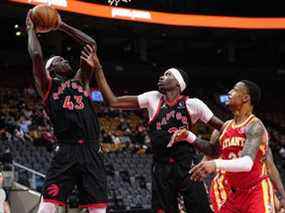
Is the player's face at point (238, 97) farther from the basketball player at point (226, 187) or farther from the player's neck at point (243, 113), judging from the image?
the basketball player at point (226, 187)

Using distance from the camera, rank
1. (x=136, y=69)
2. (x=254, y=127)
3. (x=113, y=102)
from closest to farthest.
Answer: (x=254, y=127), (x=113, y=102), (x=136, y=69)

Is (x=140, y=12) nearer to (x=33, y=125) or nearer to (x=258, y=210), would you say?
(x=33, y=125)

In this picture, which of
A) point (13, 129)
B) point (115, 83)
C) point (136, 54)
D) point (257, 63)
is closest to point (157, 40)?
point (136, 54)

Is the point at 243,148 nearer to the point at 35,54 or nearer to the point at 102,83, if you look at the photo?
the point at 102,83

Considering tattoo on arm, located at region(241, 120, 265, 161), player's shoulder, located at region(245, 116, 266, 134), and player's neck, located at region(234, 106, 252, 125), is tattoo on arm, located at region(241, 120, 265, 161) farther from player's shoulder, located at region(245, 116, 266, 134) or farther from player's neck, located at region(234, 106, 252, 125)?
player's neck, located at region(234, 106, 252, 125)

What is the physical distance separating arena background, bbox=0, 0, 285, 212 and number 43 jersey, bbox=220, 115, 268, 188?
8537mm

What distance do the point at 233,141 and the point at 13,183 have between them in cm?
809

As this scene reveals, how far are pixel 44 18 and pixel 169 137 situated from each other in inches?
64.8

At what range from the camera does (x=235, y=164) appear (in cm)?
414

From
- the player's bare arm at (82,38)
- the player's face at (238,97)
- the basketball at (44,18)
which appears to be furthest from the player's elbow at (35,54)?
the player's face at (238,97)

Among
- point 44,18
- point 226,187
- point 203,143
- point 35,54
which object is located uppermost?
point 44,18

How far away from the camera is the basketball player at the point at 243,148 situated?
4.73 meters

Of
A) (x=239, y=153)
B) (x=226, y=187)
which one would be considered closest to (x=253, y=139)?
(x=239, y=153)

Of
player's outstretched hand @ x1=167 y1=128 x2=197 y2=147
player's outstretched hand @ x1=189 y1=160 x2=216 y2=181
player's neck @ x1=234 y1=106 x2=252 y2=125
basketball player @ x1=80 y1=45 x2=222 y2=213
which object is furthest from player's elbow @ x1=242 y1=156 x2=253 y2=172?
basketball player @ x1=80 y1=45 x2=222 y2=213
